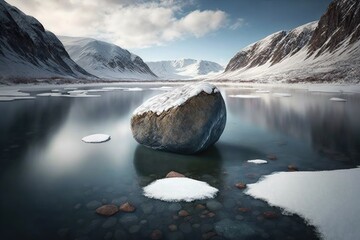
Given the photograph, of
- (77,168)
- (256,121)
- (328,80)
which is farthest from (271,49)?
(77,168)

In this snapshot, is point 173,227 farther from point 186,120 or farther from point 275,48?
point 275,48

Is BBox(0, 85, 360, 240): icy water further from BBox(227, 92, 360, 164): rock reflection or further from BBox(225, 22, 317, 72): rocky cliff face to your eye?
BBox(225, 22, 317, 72): rocky cliff face

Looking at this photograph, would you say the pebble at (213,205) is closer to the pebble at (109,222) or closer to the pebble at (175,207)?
the pebble at (175,207)

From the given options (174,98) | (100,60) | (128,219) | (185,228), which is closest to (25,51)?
(100,60)

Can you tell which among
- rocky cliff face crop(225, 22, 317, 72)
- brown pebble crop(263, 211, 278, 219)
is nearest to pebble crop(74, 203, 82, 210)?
brown pebble crop(263, 211, 278, 219)

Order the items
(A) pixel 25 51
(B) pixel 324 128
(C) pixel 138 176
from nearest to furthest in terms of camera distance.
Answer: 1. (C) pixel 138 176
2. (B) pixel 324 128
3. (A) pixel 25 51

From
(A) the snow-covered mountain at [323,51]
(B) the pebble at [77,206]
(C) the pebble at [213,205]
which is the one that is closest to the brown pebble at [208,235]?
(C) the pebble at [213,205]

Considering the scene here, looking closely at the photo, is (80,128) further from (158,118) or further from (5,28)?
(5,28)
